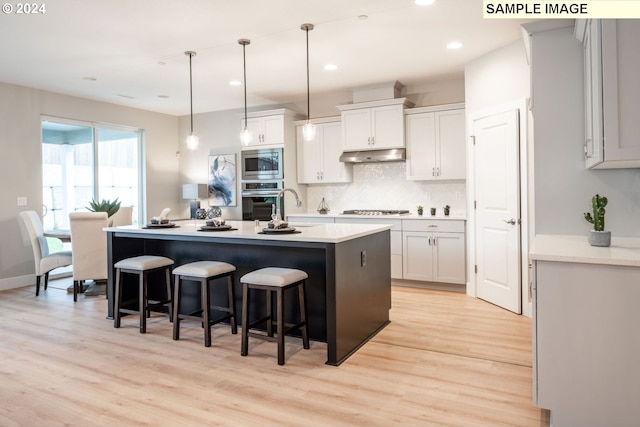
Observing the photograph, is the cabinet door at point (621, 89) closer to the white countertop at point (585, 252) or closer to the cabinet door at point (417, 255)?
the white countertop at point (585, 252)

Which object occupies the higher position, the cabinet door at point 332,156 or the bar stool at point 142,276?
the cabinet door at point 332,156

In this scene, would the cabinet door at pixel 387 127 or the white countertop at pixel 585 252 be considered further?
the cabinet door at pixel 387 127

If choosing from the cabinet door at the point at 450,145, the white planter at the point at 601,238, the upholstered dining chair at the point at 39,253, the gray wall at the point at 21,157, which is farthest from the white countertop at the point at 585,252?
the gray wall at the point at 21,157

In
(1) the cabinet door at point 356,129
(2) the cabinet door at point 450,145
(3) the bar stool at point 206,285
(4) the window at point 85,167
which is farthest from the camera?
(4) the window at point 85,167

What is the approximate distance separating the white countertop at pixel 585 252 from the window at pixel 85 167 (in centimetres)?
627

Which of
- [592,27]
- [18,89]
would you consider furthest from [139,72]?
[592,27]

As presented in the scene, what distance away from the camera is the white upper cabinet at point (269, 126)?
640 cm

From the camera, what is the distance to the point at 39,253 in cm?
529

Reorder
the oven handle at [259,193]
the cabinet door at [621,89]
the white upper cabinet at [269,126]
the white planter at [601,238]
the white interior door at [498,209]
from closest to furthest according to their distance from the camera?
the cabinet door at [621,89] < the white planter at [601,238] < the white interior door at [498,209] < the white upper cabinet at [269,126] < the oven handle at [259,193]

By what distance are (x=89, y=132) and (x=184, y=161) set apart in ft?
5.67

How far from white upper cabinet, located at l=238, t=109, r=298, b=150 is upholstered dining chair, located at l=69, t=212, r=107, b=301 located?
251cm

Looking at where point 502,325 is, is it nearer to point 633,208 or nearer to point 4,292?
point 633,208

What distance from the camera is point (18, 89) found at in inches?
224

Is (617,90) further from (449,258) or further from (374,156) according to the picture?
(374,156)
